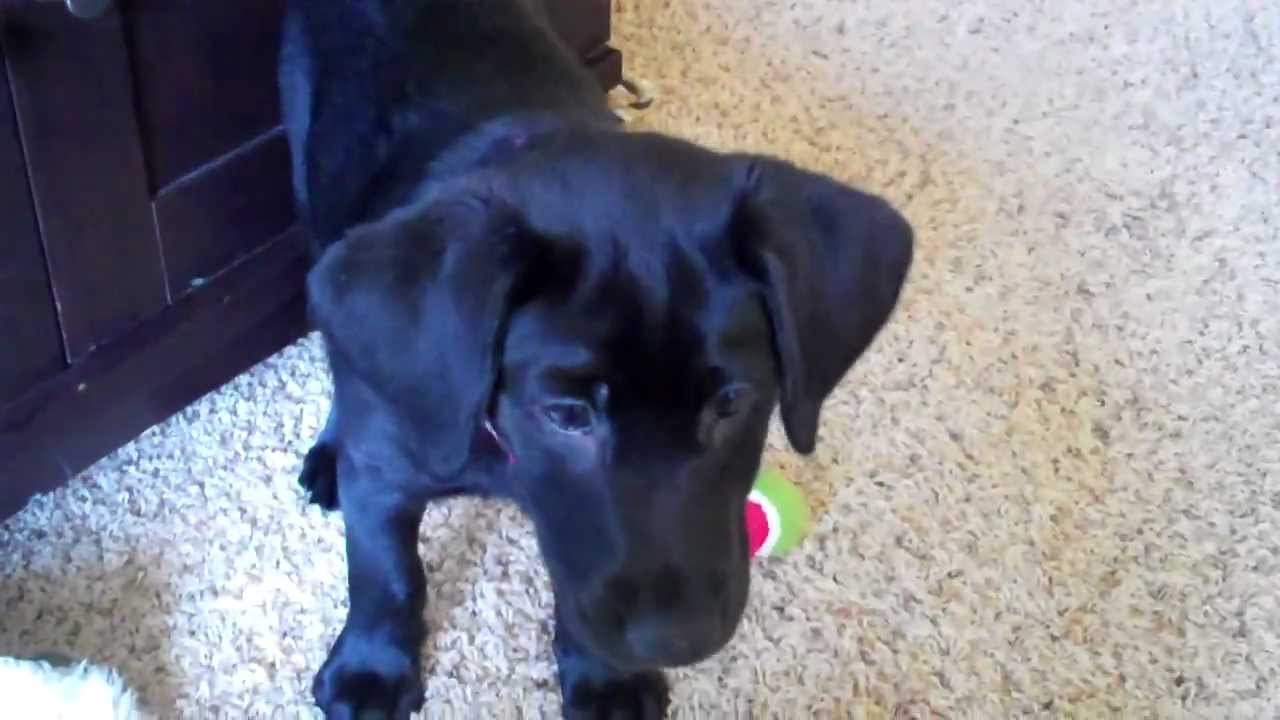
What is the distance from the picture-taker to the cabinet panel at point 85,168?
1.37 meters

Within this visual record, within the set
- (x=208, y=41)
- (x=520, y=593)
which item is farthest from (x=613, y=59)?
(x=520, y=593)

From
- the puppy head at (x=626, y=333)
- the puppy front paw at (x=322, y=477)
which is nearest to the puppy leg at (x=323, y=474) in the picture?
the puppy front paw at (x=322, y=477)

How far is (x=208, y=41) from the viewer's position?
1550 millimetres

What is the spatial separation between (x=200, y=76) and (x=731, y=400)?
0.76 metres

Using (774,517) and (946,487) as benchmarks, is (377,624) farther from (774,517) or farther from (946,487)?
(946,487)

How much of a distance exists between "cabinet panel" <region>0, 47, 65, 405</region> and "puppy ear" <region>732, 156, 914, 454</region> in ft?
2.34

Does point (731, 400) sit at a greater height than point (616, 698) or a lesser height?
greater

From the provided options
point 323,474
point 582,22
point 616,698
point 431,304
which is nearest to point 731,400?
point 431,304

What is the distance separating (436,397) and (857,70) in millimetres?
1453

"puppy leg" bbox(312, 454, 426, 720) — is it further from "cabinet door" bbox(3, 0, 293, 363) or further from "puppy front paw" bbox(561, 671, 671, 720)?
"cabinet door" bbox(3, 0, 293, 363)

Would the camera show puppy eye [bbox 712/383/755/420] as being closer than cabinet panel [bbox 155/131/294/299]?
Yes

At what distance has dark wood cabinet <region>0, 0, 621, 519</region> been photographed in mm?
1416

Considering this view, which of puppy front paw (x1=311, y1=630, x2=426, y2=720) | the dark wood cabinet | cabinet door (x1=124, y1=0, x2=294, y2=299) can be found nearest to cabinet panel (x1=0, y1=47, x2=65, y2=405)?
the dark wood cabinet

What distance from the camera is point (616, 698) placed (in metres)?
1.49
